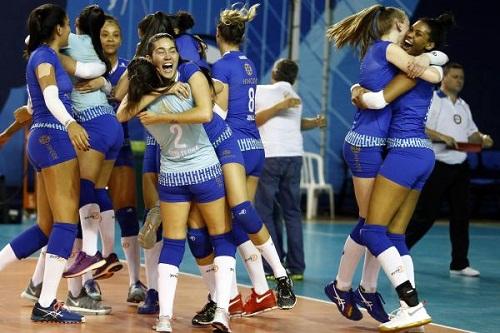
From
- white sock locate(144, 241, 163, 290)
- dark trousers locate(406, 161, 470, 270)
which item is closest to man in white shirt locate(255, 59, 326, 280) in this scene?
dark trousers locate(406, 161, 470, 270)

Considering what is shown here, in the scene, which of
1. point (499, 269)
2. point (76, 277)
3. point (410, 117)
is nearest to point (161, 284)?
point (76, 277)

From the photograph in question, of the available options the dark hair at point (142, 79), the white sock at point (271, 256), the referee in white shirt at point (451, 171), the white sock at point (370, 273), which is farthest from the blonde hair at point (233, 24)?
the referee in white shirt at point (451, 171)

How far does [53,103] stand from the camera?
583 centimetres

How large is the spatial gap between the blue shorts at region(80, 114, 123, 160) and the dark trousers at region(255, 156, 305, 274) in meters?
2.52

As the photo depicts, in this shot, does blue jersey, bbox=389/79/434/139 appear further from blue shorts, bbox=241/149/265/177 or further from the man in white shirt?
the man in white shirt

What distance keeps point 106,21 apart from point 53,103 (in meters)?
1.42

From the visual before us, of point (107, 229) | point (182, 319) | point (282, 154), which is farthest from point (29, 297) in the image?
point (282, 154)

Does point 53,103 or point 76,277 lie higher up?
point 53,103

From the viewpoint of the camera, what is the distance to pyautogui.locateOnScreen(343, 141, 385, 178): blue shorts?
19.9 ft

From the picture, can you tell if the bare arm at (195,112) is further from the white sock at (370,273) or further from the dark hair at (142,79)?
the white sock at (370,273)

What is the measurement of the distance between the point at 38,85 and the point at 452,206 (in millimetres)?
4824

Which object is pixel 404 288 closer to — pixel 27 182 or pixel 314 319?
pixel 314 319

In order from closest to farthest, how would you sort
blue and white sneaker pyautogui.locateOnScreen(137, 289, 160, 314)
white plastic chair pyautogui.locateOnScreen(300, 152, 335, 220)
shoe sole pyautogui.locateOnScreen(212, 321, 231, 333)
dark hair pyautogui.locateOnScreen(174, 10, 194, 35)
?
shoe sole pyautogui.locateOnScreen(212, 321, 231, 333) < dark hair pyautogui.locateOnScreen(174, 10, 194, 35) < blue and white sneaker pyautogui.locateOnScreen(137, 289, 160, 314) < white plastic chair pyautogui.locateOnScreen(300, 152, 335, 220)

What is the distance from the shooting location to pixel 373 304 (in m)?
6.36
